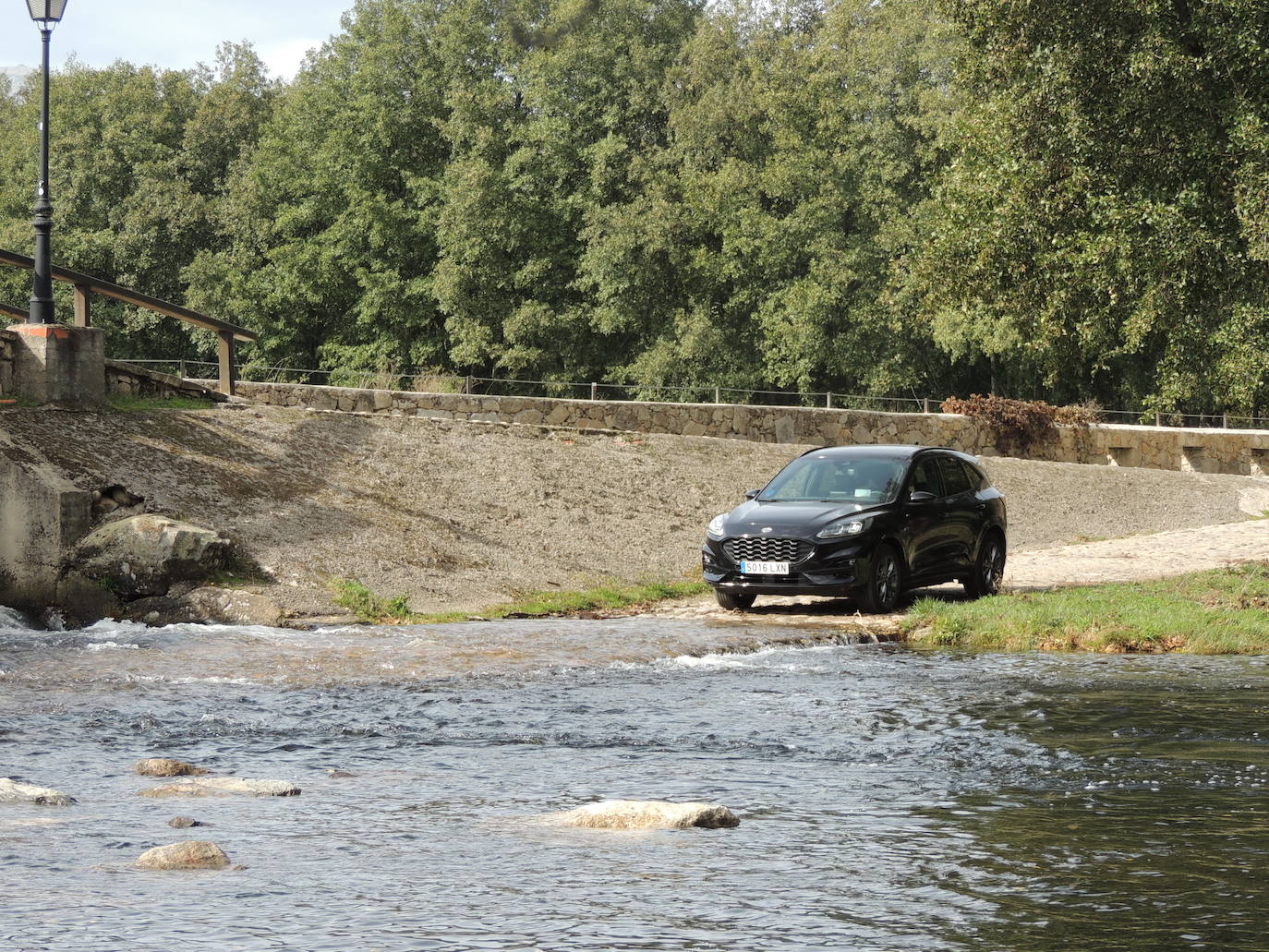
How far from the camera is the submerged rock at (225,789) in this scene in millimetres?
7301

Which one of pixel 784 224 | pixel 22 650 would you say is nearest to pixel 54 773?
pixel 22 650

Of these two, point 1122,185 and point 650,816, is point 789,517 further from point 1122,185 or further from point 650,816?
point 650,816

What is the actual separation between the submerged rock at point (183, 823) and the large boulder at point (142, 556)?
8.74m

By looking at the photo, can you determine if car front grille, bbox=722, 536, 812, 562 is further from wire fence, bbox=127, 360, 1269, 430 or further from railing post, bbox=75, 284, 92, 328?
wire fence, bbox=127, 360, 1269, 430

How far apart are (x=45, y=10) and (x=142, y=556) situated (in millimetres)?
7669

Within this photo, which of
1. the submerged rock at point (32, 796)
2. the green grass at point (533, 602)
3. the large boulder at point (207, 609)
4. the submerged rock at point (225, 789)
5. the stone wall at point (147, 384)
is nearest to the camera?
the submerged rock at point (32, 796)

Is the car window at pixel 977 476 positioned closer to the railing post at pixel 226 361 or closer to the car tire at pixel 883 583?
the car tire at pixel 883 583

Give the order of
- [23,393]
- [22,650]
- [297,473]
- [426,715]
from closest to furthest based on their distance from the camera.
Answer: [426,715] < [22,650] < [23,393] < [297,473]

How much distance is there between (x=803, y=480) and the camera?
16.8 metres

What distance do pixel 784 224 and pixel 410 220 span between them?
45.8 ft

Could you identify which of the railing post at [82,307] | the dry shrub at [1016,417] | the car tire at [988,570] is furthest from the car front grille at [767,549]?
the dry shrub at [1016,417]

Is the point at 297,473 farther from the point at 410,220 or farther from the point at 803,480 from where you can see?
the point at 410,220

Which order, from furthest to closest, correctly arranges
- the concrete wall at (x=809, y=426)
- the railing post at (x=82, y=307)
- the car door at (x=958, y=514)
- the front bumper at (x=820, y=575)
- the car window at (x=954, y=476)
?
the concrete wall at (x=809, y=426)
the railing post at (x=82, y=307)
the car window at (x=954, y=476)
the car door at (x=958, y=514)
the front bumper at (x=820, y=575)

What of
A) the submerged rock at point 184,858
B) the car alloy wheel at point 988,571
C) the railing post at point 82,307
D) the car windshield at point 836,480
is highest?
the railing post at point 82,307
